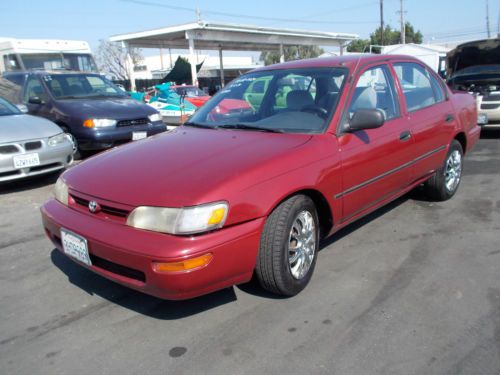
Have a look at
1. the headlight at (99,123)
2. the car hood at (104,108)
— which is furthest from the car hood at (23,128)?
the car hood at (104,108)

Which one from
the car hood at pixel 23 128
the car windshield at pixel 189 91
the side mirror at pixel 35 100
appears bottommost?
the car hood at pixel 23 128

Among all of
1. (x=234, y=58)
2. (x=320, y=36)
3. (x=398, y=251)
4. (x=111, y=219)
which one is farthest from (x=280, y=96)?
(x=234, y=58)

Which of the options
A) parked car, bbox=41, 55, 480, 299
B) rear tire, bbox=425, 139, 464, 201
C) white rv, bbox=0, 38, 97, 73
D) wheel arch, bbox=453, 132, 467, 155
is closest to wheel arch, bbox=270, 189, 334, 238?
parked car, bbox=41, 55, 480, 299

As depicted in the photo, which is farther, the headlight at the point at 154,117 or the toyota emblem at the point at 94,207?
the headlight at the point at 154,117

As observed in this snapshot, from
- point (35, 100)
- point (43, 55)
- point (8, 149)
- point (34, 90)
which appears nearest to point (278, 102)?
point (8, 149)

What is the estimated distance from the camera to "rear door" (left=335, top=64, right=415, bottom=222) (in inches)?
131

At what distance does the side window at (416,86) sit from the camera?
13.7 feet

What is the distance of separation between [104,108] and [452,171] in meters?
5.62

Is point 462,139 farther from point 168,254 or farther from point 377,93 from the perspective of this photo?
point 168,254

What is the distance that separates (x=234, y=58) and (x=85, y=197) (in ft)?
221

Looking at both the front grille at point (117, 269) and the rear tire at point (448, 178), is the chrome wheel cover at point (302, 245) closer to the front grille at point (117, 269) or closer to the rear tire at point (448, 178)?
the front grille at point (117, 269)

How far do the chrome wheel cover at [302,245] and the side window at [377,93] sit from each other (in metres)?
1.05

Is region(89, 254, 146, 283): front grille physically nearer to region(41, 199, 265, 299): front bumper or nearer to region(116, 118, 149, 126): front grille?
region(41, 199, 265, 299): front bumper

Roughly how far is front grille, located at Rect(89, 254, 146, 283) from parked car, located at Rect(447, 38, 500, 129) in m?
7.47
